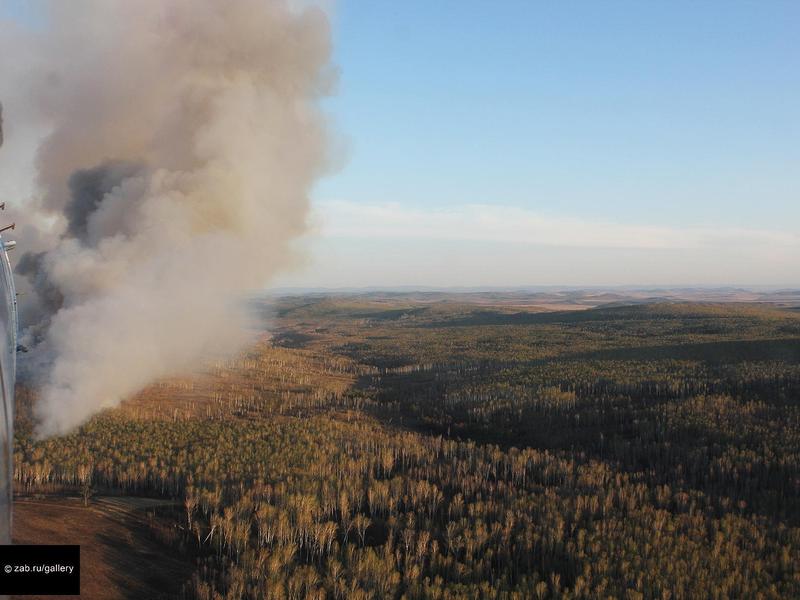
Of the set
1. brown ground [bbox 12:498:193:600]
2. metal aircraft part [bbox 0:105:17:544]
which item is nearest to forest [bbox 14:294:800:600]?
brown ground [bbox 12:498:193:600]

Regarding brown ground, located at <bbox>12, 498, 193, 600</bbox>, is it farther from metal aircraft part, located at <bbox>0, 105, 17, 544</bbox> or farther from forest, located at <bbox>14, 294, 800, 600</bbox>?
metal aircraft part, located at <bbox>0, 105, 17, 544</bbox>

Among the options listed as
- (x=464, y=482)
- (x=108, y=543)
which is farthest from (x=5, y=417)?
(x=464, y=482)

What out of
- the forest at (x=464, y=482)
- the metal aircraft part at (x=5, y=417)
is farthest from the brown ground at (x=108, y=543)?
the metal aircraft part at (x=5, y=417)

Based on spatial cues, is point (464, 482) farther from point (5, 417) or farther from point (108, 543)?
point (5, 417)

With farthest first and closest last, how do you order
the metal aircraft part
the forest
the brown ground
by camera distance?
1. the forest
2. the brown ground
3. the metal aircraft part

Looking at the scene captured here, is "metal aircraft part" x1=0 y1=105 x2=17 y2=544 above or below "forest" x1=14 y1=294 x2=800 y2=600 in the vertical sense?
above

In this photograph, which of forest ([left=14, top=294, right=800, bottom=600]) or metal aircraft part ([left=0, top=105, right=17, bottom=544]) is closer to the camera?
metal aircraft part ([left=0, top=105, right=17, bottom=544])

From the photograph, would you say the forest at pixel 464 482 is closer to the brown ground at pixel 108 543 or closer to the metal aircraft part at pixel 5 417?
the brown ground at pixel 108 543

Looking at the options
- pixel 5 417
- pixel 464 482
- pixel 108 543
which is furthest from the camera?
pixel 464 482
